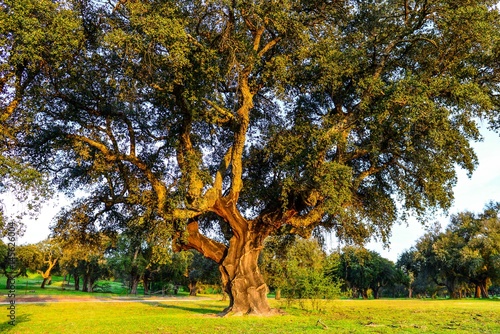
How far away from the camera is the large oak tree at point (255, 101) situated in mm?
13773

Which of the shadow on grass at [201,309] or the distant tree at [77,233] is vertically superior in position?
the distant tree at [77,233]

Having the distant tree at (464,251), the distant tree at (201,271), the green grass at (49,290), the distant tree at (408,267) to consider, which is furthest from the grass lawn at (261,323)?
the distant tree at (408,267)

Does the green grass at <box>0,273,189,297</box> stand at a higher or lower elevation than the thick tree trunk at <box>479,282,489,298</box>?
lower

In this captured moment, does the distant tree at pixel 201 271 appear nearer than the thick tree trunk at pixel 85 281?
Yes

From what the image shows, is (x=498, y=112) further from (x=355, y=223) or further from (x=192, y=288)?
(x=192, y=288)

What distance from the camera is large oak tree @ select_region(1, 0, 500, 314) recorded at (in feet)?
45.2

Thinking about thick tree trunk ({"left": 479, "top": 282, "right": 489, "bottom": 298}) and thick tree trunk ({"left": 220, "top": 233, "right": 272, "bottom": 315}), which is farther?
thick tree trunk ({"left": 479, "top": 282, "right": 489, "bottom": 298})

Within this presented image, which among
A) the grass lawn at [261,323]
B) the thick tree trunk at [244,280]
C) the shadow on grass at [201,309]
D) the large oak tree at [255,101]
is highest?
the large oak tree at [255,101]

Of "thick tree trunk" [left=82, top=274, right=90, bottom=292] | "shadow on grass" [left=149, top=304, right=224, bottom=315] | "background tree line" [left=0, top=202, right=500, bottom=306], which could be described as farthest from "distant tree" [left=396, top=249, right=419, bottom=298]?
"thick tree trunk" [left=82, top=274, right=90, bottom=292]

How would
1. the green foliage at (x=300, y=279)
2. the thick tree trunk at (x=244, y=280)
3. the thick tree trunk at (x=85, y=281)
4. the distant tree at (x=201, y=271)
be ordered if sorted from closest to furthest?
the thick tree trunk at (x=244, y=280) → the green foliage at (x=300, y=279) → the distant tree at (x=201, y=271) → the thick tree trunk at (x=85, y=281)

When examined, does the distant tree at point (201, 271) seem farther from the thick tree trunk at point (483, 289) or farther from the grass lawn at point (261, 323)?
the thick tree trunk at point (483, 289)

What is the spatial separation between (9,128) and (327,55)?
491 inches

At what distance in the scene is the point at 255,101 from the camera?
19.8m

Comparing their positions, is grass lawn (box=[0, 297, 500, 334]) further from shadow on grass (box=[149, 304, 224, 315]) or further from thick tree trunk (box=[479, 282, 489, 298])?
thick tree trunk (box=[479, 282, 489, 298])
